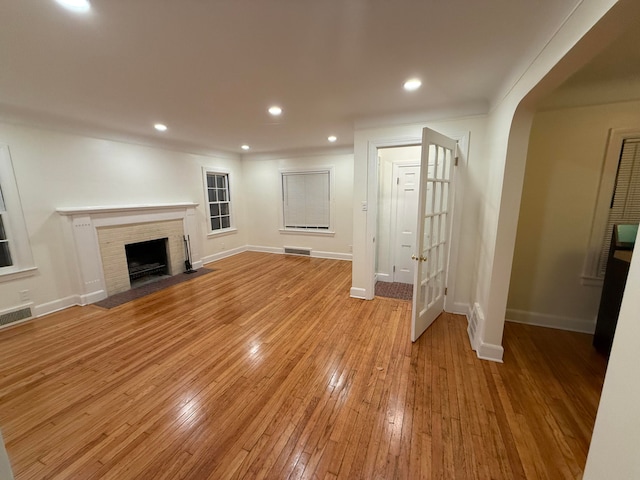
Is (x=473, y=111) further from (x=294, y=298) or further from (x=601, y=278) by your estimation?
(x=294, y=298)

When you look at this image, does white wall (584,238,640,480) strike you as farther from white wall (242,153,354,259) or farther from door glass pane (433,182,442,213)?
white wall (242,153,354,259)

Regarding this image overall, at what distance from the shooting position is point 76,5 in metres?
1.26

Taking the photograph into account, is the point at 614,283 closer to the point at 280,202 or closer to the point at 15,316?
the point at 280,202

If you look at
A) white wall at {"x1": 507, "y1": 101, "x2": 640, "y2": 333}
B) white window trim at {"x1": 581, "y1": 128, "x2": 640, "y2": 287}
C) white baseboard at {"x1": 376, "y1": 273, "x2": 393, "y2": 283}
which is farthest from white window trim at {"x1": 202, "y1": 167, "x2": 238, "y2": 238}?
white window trim at {"x1": 581, "y1": 128, "x2": 640, "y2": 287}

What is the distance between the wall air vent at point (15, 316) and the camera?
2.84 meters

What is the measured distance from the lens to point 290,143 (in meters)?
4.82

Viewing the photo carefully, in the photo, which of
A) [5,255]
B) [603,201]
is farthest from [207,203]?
[603,201]

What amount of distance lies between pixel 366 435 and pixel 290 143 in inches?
180

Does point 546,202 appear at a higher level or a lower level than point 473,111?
lower

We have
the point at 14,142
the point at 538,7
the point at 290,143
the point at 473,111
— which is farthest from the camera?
the point at 290,143

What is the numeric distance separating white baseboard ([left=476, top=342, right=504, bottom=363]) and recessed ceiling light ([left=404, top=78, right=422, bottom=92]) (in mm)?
2354

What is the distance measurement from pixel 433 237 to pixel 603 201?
1.54 meters

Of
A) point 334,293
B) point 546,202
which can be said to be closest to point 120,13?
point 334,293

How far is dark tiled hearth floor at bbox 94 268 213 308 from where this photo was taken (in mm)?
3490
